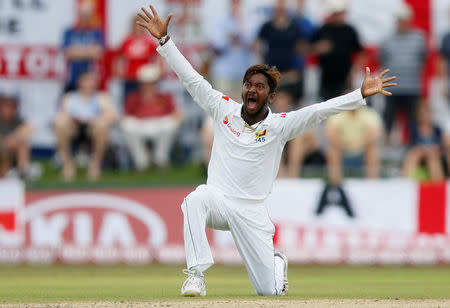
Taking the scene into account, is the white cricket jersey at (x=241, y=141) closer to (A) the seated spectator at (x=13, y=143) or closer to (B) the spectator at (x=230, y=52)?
(B) the spectator at (x=230, y=52)

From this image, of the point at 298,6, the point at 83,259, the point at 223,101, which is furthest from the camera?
the point at 298,6

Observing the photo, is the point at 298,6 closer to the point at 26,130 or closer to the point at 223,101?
the point at 26,130

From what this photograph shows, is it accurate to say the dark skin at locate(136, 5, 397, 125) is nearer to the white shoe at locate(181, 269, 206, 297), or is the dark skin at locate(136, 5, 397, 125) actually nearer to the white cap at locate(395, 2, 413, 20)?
the white shoe at locate(181, 269, 206, 297)

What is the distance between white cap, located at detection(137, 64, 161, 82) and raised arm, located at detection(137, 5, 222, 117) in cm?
833

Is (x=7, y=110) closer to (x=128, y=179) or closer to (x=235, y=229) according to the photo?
(x=128, y=179)

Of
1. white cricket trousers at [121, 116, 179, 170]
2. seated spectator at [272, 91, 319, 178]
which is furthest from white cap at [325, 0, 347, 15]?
white cricket trousers at [121, 116, 179, 170]

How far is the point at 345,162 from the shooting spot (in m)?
16.7

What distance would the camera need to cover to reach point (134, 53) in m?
17.3

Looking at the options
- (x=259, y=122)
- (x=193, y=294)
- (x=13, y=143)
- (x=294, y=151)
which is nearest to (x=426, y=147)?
(x=294, y=151)

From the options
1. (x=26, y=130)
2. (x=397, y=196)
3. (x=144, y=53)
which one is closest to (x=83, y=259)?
(x=26, y=130)

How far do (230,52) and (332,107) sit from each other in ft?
27.7

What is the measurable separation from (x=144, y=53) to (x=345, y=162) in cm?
401

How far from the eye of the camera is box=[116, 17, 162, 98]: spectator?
17.2 meters

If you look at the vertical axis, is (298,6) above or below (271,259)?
above
